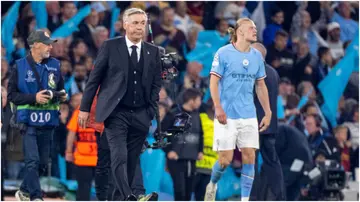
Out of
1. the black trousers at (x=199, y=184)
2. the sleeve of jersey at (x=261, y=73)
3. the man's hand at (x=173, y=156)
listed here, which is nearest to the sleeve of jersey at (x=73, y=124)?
the man's hand at (x=173, y=156)

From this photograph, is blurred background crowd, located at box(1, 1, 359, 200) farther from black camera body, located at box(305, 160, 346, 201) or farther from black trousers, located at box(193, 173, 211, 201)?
black camera body, located at box(305, 160, 346, 201)

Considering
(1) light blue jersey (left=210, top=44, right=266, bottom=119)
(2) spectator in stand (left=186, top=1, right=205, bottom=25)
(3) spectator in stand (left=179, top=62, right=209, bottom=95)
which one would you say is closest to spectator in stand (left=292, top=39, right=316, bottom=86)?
(2) spectator in stand (left=186, top=1, right=205, bottom=25)

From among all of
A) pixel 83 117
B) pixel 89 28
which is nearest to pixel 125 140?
pixel 83 117

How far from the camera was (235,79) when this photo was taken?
15.2 m

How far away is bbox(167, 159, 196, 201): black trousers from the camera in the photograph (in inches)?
743

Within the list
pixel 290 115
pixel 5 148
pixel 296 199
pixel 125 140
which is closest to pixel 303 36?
pixel 290 115

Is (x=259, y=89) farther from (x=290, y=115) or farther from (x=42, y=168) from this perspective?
(x=290, y=115)

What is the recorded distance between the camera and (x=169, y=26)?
70.3 feet

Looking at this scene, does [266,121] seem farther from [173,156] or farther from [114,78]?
[173,156]

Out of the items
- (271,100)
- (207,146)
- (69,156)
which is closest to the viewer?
(271,100)

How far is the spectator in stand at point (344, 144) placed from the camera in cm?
2178

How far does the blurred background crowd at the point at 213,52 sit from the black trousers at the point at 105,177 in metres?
2.41

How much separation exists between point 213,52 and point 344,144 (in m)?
2.58

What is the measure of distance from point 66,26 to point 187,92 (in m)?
2.62
